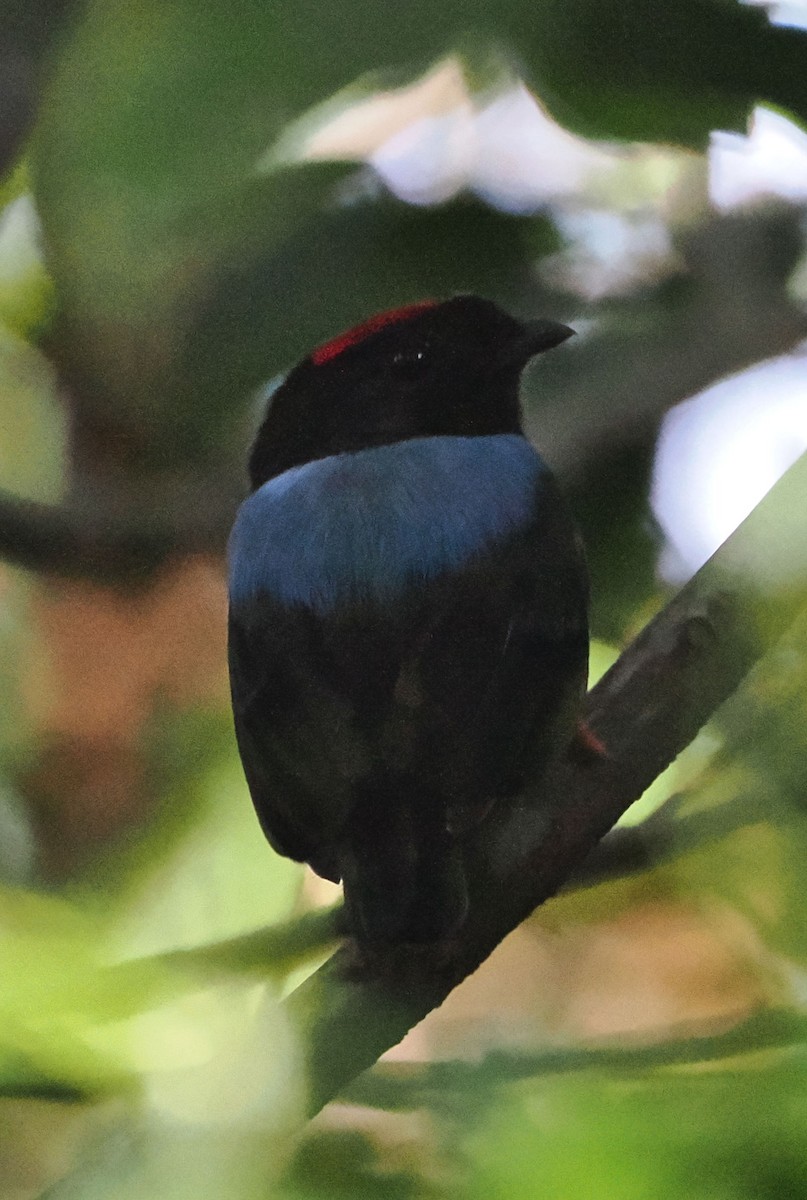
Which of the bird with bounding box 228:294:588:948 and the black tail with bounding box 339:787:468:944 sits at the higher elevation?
the bird with bounding box 228:294:588:948

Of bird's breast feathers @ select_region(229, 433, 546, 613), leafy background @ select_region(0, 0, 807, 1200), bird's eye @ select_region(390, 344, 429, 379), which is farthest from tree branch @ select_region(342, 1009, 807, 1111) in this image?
bird's eye @ select_region(390, 344, 429, 379)

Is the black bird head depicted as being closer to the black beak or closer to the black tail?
the black beak

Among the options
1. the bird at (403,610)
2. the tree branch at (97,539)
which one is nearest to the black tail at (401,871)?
the bird at (403,610)

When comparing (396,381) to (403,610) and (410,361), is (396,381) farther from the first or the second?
(403,610)

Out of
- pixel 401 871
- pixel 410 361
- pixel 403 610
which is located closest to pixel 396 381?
pixel 410 361

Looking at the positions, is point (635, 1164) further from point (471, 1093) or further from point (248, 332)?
point (248, 332)

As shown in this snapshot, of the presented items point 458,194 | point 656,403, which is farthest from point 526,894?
point 458,194

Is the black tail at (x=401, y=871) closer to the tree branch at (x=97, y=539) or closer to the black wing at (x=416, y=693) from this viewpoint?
the black wing at (x=416, y=693)
